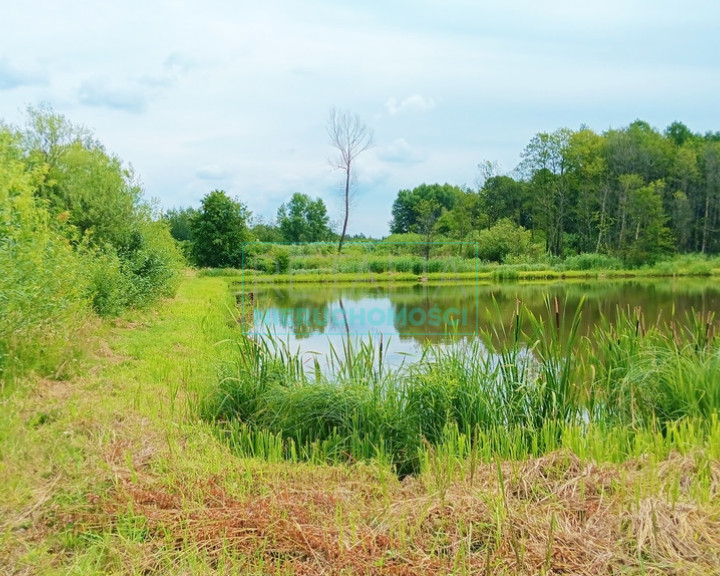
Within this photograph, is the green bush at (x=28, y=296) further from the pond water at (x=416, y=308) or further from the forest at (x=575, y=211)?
the forest at (x=575, y=211)

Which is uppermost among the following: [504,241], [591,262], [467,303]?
[504,241]

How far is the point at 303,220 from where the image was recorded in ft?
123

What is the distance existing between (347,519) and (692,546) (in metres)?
1.55

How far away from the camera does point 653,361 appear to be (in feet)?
15.7

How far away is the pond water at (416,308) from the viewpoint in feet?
31.6

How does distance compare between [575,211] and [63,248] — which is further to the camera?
[575,211]

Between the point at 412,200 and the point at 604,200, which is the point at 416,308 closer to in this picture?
the point at 604,200

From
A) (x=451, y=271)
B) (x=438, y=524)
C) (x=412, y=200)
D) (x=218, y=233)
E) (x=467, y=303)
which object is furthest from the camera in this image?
(x=412, y=200)

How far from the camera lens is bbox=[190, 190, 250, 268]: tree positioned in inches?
1323

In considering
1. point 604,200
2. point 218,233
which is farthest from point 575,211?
point 218,233

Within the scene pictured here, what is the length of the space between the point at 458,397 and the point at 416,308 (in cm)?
1188

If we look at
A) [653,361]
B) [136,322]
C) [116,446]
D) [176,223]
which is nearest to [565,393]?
[653,361]

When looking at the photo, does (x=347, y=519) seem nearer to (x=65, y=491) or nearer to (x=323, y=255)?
(x=65, y=491)

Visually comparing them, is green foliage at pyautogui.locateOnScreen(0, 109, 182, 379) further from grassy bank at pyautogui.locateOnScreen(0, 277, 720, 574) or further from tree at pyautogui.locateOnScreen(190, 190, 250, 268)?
tree at pyautogui.locateOnScreen(190, 190, 250, 268)
